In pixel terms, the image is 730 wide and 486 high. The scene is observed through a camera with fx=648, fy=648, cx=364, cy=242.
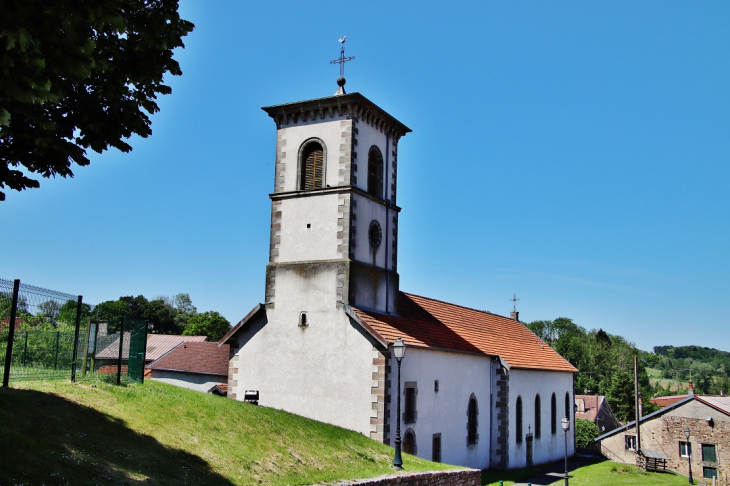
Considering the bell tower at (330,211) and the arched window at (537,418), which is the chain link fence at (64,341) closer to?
the bell tower at (330,211)

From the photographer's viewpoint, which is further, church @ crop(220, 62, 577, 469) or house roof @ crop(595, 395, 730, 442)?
house roof @ crop(595, 395, 730, 442)

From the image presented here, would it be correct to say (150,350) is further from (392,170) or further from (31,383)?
(31,383)

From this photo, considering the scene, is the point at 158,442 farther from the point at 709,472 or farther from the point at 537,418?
the point at 709,472

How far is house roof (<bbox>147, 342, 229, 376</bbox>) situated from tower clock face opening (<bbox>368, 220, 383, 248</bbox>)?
24012 mm

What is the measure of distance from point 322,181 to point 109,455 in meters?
15.5

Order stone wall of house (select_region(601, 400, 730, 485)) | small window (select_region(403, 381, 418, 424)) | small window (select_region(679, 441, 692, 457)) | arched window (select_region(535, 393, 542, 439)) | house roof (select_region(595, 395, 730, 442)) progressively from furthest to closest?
small window (select_region(679, 441, 692, 457)), house roof (select_region(595, 395, 730, 442)), stone wall of house (select_region(601, 400, 730, 485)), arched window (select_region(535, 393, 542, 439)), small window (select_region(403, 381, 418, 424))

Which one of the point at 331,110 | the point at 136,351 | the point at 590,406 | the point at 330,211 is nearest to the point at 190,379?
the point at 330,211

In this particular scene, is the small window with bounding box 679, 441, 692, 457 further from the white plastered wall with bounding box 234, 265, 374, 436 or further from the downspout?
the white plastered wall with bounding box 234, 265, 374, 436

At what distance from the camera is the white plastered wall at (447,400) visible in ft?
78.0

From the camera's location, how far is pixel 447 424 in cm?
2625

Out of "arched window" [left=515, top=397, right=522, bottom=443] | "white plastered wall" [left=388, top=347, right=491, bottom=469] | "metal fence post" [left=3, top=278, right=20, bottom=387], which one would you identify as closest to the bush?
"arched window" [left=515, top=397, right=522, bottom=443]

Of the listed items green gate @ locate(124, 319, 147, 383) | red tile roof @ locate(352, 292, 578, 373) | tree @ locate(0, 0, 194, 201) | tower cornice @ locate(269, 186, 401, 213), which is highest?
tower cornice @ locate(269, 186, 401, 213)

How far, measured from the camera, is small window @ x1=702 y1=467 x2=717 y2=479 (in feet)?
127

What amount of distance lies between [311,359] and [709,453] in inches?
1141
